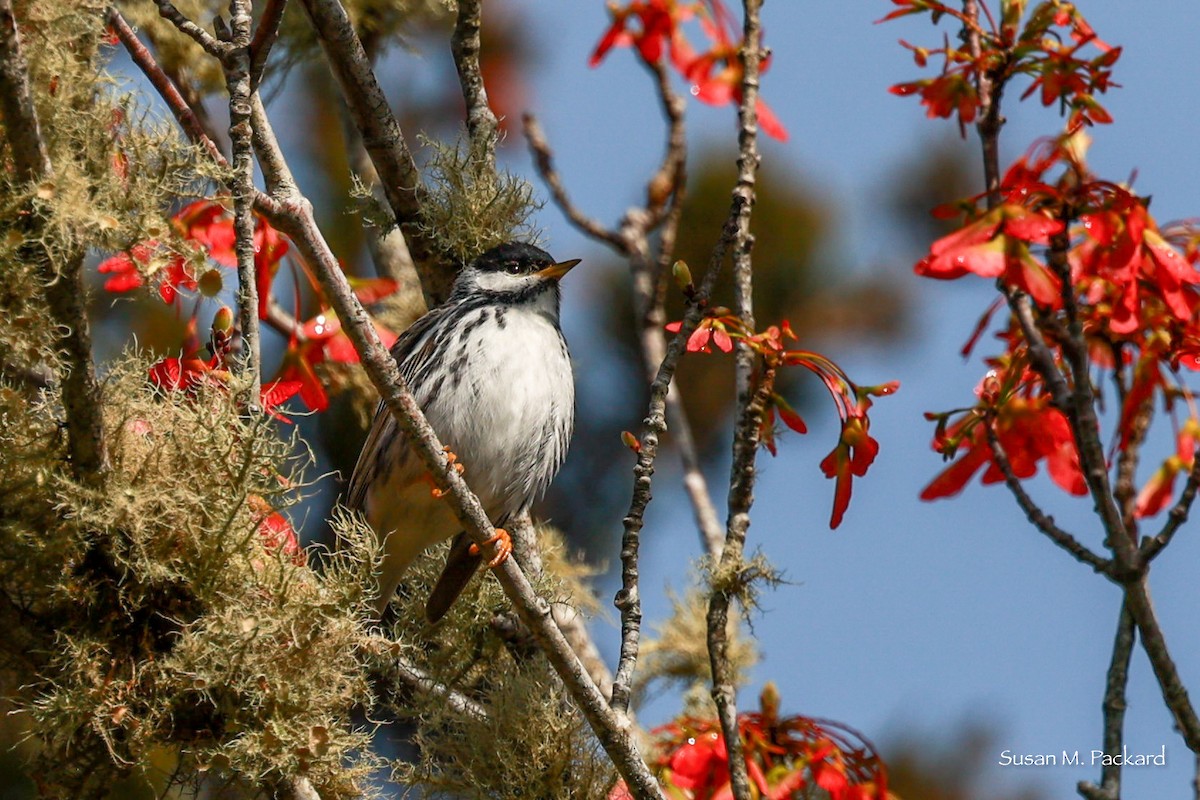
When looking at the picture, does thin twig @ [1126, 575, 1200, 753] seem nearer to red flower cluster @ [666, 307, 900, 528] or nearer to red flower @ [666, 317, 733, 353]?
red flower cluster @ [666, 307, 900, 528]

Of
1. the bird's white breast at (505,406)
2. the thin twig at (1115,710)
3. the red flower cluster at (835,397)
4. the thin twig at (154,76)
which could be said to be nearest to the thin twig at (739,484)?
the red flower cluster at (835,397)

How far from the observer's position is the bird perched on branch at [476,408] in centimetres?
376

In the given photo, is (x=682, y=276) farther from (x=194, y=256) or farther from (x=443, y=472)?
(x=194, y=256)

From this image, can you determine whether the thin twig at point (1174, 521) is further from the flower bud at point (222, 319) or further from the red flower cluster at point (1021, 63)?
the flower bud at point (222, 319)

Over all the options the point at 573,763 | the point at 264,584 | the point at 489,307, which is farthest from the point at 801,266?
the point at 264,584

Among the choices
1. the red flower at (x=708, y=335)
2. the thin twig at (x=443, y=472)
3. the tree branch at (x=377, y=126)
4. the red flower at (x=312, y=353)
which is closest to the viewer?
the thin twig at (x=443, y=472)

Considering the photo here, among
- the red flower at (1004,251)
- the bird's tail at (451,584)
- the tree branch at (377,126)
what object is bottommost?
the bird's tail at (451,584)

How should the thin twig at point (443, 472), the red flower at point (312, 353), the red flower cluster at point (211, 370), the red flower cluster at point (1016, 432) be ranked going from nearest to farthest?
the thin twig at point (443, 472)
the red flower cluster at point (211, 370)
the red flower cluster at point (1016, 432)
the red flower at point (312, 353)

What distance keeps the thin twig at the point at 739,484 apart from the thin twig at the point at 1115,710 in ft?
2.22

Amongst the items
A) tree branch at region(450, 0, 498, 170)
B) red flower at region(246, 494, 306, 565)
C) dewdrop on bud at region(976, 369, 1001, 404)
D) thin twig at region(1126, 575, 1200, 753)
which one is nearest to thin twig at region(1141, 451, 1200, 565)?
thin twig at region(1126, 575, 1200, 753)

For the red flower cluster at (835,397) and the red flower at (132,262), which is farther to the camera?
the red flower cluster at (835,397)

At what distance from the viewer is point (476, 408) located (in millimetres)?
3756

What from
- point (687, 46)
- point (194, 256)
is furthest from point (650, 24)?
point (194, 256)

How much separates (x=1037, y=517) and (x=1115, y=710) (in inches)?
16.1
